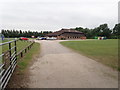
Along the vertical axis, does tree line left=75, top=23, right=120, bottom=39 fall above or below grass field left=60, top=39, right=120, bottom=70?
above

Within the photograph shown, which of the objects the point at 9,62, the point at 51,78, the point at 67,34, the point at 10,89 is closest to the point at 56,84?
the point at 51,78

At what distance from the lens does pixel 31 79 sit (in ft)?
12.8

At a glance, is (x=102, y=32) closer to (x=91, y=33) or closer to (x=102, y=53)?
(x=91, y=33)

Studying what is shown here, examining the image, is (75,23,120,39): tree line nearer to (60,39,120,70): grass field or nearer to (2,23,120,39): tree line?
(2,23,120,39): tree line

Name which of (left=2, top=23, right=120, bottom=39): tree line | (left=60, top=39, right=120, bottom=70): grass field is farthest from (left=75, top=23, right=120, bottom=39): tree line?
(left=60, top=39, right=120, bottom=70): grass field

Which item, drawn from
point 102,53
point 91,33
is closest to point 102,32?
point 91,33

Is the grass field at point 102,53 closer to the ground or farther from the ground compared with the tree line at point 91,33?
closer to the ground

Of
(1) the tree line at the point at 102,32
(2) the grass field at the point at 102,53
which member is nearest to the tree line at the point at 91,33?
(1) the tree line at the point at 102,32

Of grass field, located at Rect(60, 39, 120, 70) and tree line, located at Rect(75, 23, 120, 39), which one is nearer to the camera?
grass field, located at Rect(60, 39, 120, 70)

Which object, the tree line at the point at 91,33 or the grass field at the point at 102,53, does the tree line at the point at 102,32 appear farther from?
the grass field at the point at 102,53

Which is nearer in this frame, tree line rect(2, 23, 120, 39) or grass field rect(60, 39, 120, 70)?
grass field rect(60, 39, 120, 70)

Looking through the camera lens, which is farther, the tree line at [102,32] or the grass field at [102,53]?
the tree line at [102,32]

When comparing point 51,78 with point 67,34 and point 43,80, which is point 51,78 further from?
point 67,34

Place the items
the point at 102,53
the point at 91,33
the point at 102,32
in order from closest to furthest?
1. the point at 102,53
2. the point at 102,32
3. the point at 91,33
